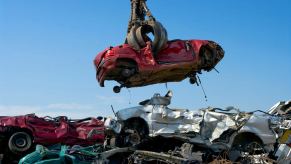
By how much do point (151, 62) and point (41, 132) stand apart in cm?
404

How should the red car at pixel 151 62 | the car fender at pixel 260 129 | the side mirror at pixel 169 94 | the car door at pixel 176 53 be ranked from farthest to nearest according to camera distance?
the side mirror at pixel 169 94 < the car door at pixel 176 53 < the red car at pixel 151 62 < the car fender at pixel 260 129

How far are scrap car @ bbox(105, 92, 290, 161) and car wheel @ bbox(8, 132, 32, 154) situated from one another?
298 cm

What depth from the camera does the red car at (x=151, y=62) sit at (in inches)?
468

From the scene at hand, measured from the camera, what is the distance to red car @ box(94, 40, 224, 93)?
11883mm

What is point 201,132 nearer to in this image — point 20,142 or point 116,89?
point 116,89

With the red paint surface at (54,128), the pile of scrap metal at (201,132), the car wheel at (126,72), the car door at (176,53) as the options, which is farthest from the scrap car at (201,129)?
the red paint surface at (54,128)

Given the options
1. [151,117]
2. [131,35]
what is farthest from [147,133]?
[131,35]

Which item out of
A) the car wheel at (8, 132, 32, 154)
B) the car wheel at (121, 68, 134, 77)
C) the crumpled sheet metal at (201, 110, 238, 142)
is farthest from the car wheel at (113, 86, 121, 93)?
the car wheel at (8, 132, 32, 154)

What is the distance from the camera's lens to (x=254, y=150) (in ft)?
37.7

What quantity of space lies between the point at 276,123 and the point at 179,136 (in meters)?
2.49

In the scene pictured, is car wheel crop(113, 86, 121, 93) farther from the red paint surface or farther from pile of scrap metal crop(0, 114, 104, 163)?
the red paint surface

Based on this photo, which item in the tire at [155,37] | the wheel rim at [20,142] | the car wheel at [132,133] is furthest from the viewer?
the wheel rim at [20,142]

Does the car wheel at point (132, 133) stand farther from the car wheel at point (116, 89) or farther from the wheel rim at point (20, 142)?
the wheel rim at point (20, 142)

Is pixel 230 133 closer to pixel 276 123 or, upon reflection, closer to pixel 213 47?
pixel 276 123
